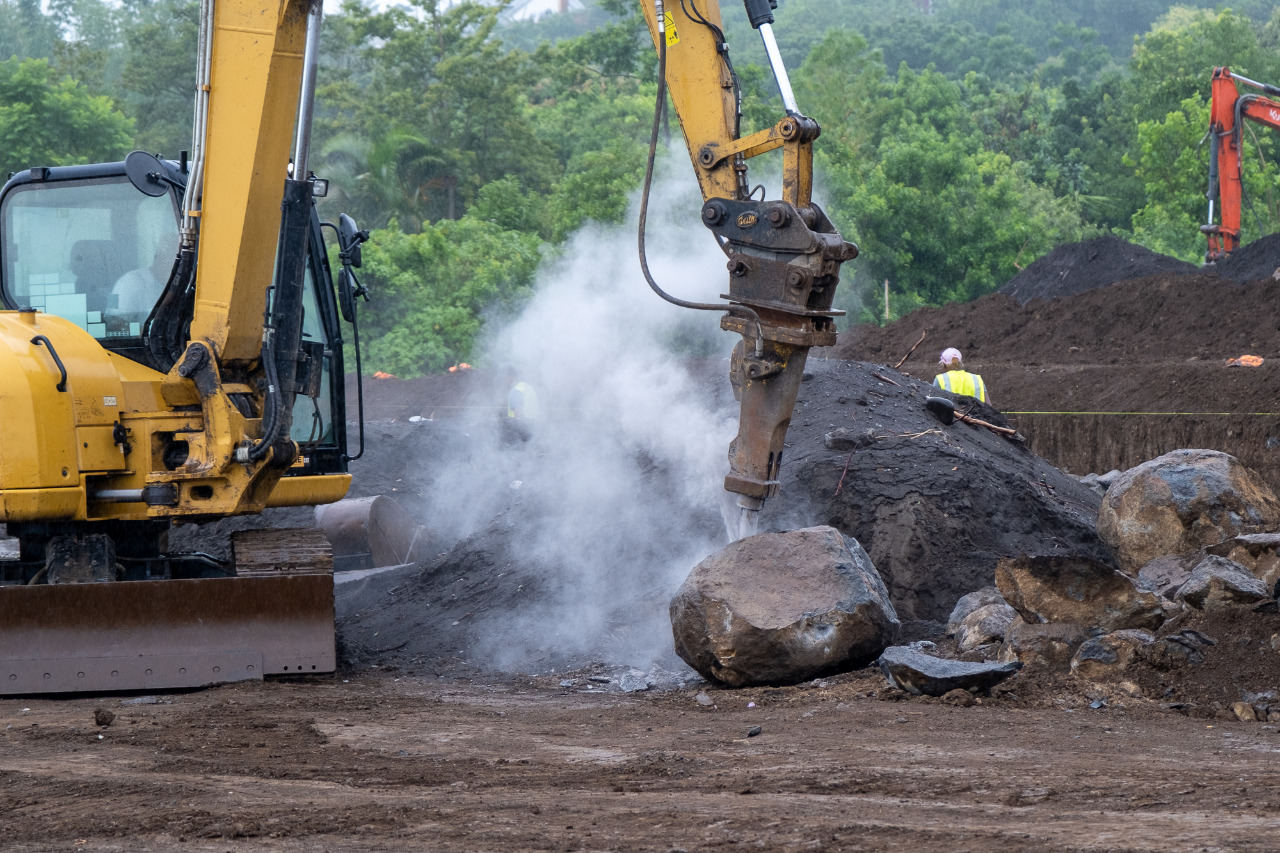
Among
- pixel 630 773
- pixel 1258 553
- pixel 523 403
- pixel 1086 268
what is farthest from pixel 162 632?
pixel 1086 268

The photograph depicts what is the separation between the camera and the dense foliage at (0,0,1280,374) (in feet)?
98.9

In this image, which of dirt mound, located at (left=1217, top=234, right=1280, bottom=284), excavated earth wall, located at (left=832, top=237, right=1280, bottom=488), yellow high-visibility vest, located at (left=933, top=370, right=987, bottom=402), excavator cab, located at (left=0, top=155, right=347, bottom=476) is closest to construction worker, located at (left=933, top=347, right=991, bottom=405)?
yellow high-visibility vest, located at (left=933, top=370, right=987, bottom=402)

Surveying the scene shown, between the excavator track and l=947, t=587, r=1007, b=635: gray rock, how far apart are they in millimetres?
3457

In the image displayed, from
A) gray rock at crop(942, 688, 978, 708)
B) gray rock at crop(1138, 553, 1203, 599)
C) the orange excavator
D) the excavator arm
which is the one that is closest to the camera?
gray rock at crop(942, 688, 978, 708)

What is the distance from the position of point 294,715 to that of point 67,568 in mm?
1662

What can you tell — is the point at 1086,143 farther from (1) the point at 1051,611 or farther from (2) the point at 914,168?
(1) the point at 1051,611

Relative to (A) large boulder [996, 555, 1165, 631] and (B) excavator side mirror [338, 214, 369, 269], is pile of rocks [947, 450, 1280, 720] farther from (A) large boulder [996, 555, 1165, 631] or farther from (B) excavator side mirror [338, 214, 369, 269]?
(B) excavator side mirror [338, 214, 369, 269]

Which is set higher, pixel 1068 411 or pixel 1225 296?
pixel 1225 296

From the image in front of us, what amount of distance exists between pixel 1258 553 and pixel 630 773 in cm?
454

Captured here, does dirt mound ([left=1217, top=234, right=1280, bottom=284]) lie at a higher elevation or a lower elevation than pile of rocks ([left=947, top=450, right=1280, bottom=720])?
higher

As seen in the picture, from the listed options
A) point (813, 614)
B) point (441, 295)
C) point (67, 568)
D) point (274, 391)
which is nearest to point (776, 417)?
point (813, 614)

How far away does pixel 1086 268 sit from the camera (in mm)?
26922

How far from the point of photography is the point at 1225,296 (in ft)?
72.1

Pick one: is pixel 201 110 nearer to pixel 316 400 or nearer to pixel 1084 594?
pixel 316 400
